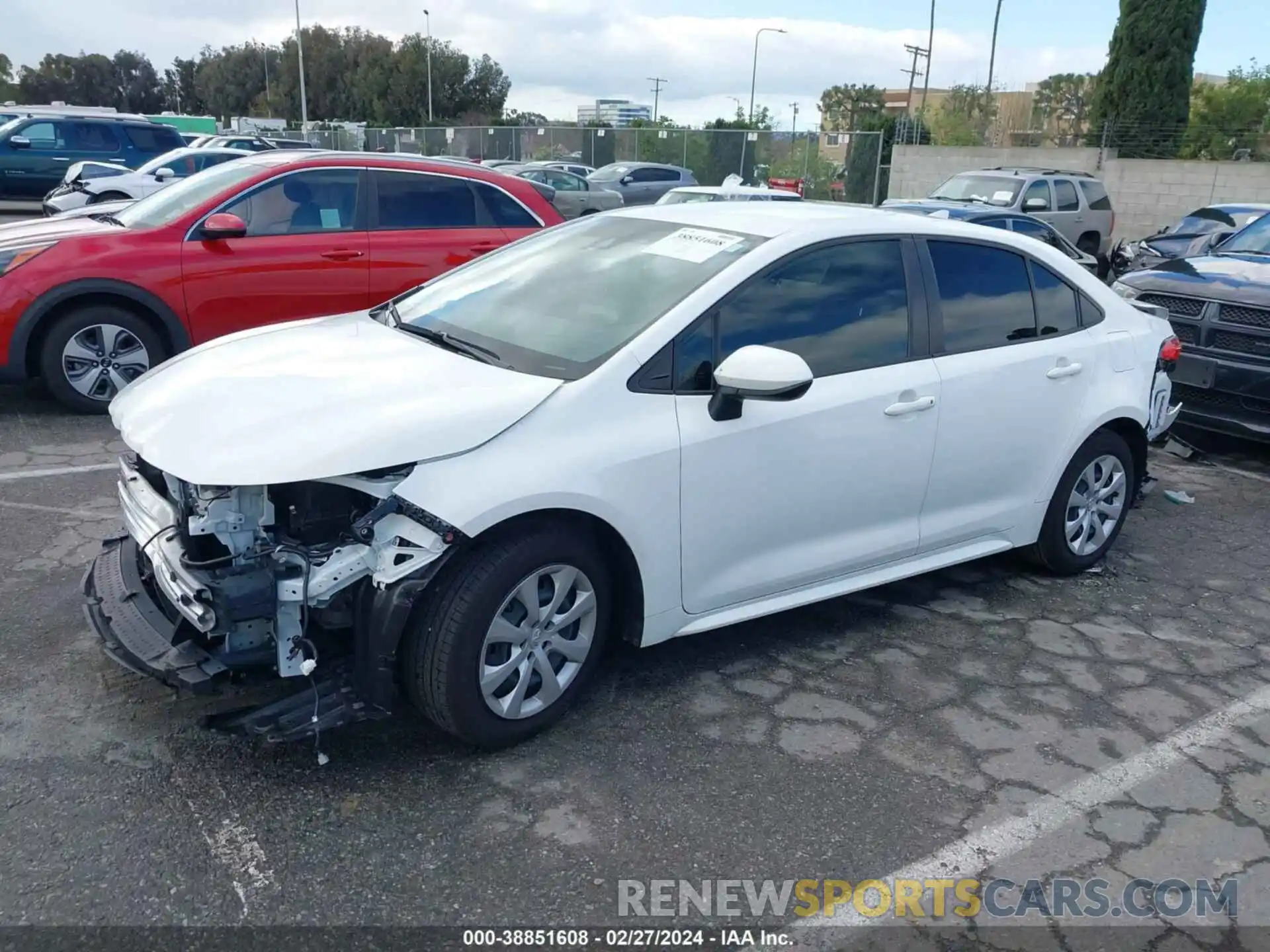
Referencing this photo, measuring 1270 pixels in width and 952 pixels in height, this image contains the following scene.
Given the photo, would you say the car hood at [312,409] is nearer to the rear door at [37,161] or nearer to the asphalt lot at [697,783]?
the asphalt lot at [697,783]

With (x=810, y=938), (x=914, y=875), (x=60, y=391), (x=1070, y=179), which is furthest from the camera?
(x=1070, y=179)

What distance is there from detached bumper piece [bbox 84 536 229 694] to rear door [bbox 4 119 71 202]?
18944 mm

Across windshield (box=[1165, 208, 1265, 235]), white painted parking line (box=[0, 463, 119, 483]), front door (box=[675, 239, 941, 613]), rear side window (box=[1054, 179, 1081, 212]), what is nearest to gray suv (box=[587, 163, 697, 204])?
rear side window (box=[1054, 179, 1081, 212])

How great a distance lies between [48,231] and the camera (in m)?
6.79

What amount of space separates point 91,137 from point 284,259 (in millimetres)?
15968

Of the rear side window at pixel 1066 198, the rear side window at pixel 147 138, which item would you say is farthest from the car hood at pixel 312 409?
the rear side window at pixel 147 138

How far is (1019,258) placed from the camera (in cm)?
458

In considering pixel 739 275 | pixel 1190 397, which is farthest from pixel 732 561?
pixel 1190 397

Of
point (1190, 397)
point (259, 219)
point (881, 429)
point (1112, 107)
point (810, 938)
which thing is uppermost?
point (1112, 107)

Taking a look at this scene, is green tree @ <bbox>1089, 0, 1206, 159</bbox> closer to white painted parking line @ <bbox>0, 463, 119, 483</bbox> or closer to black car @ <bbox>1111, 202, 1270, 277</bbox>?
black car @ <bbox>1111, 202, 1270, 277</bbox>

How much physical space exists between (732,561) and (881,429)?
793mm

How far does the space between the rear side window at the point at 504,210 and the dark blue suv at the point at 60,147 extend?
596 inches

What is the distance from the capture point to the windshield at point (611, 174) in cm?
2415

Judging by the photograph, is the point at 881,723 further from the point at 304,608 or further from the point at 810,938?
the point at 304,608
